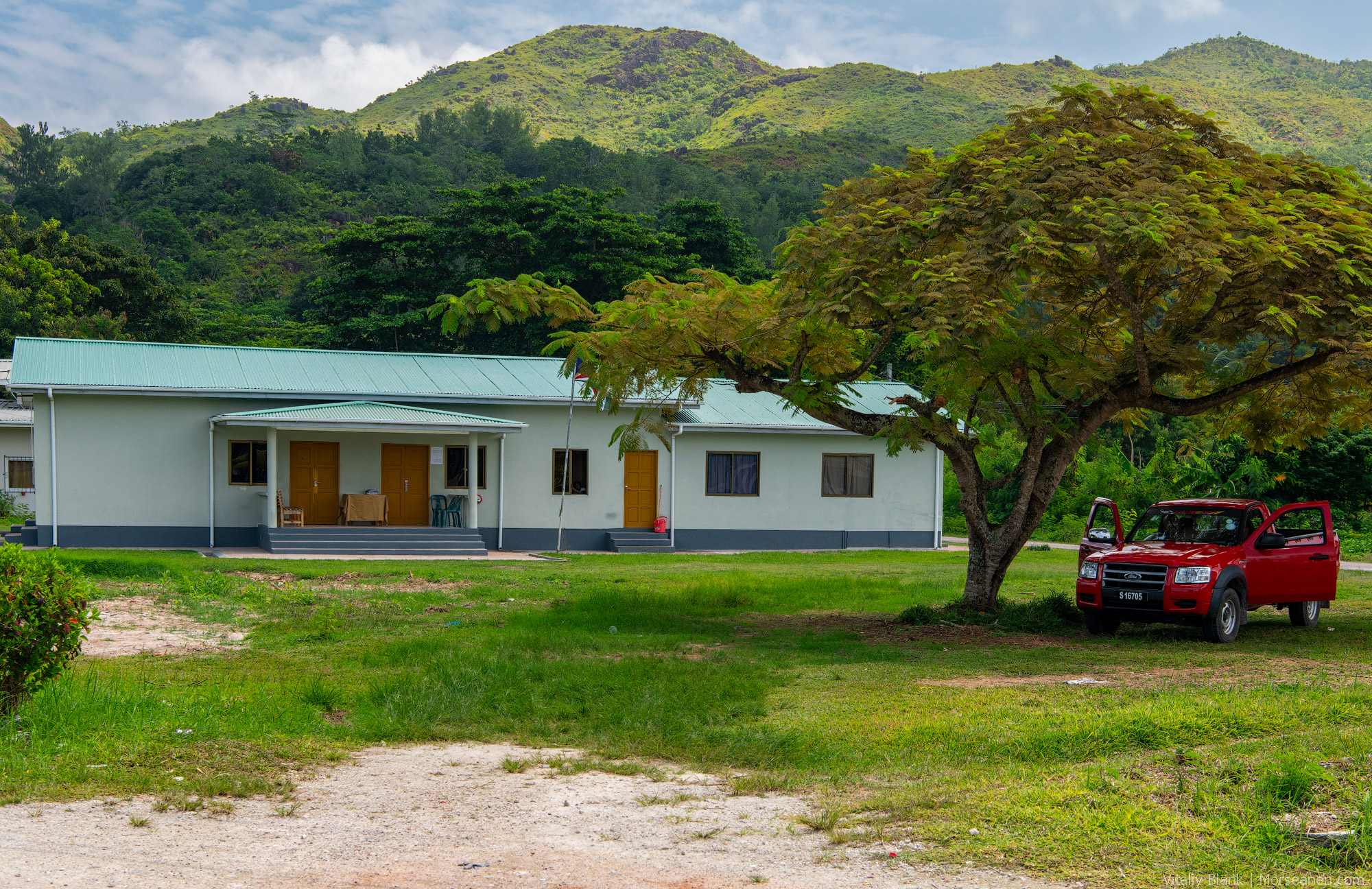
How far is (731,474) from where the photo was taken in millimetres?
27578

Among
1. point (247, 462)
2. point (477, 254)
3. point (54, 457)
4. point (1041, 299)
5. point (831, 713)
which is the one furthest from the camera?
point (477, 254)

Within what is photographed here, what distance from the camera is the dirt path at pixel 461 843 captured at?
4832 millimetres

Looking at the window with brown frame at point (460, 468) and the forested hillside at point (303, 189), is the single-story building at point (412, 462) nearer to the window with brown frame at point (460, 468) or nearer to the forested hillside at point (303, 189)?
the window with brown frame at point (460, 468)

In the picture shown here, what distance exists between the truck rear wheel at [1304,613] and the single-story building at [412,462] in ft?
46.0

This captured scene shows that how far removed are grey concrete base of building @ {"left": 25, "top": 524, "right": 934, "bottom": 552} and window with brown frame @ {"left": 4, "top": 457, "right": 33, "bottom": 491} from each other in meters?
11.5

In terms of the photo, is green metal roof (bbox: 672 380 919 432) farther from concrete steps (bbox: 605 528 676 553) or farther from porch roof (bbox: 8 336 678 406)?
porch roof (bbox: 8 336 678 406)

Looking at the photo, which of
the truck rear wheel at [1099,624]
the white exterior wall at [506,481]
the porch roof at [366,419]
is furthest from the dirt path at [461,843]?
the white exterior wall at [506,481]

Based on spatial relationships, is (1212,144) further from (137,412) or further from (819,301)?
(137,412)

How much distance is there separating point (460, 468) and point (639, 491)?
4220 mm

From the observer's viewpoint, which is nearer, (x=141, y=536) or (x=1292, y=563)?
(x=1292, y=563)

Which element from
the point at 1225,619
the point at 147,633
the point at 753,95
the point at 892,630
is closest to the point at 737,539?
the point at 892,630

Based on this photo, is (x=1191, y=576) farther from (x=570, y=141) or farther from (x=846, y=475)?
(x=570, y=141)

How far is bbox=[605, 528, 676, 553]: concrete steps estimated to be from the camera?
26234mm

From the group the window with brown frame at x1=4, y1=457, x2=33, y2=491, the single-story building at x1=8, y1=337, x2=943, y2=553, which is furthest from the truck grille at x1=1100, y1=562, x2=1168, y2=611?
the window with brown frame at x1=4, y1=457, x2=33, y2=491
